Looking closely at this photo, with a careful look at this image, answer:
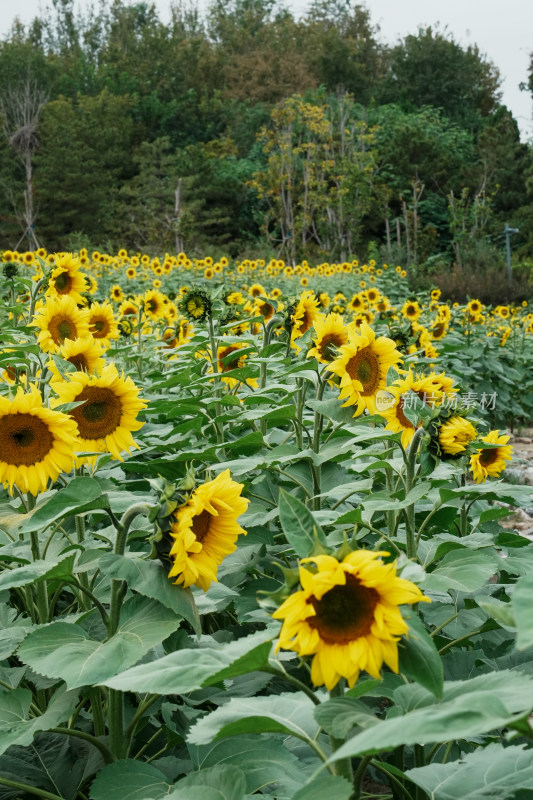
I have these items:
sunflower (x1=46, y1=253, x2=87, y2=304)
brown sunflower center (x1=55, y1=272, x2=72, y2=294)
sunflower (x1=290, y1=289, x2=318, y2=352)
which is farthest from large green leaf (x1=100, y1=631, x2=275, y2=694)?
brown sunflower center (x1=55, y1=272, x2=72, y2=294)

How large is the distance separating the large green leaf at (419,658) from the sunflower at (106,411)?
0.99 m

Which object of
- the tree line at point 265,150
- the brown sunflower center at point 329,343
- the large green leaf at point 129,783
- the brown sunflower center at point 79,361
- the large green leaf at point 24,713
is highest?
the tree line at point 265,150

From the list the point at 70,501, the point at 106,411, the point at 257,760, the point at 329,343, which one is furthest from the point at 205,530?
the point at 329,343

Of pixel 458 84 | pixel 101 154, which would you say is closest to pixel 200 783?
pixel 101 154

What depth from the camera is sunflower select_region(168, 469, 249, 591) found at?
4.10ft

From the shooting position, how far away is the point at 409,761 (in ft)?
5.33

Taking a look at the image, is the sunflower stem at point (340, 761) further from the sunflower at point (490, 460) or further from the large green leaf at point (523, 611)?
the sunflower at point (490, 460)

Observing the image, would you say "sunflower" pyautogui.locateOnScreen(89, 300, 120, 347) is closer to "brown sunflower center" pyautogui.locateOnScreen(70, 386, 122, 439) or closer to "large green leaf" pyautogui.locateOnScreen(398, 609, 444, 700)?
"brown sunflower center" pyautogui.locateOnScreen(70, 386, 122, 439)

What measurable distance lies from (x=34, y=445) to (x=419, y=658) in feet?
3.11

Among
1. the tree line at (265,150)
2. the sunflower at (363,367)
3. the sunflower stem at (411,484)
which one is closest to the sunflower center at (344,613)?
the sunflower stem at (411,484)

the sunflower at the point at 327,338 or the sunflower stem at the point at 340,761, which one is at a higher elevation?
the sunflower at the point at 327,338

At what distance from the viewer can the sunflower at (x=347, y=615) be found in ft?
2.90

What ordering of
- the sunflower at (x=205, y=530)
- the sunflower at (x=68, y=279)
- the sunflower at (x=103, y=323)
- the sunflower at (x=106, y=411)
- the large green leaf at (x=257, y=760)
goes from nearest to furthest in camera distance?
the large green leaf at (x=257, y=760), the sunflower at (x=205, y=530), the sunflower at (x=106, y=411), the sunflower at (x=103, y=323), the sunflower at (x=68, y=279)

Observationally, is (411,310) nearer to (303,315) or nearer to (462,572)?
(303,315)
